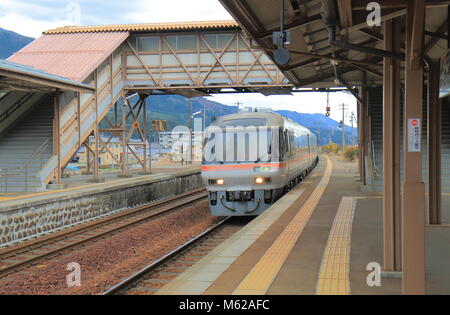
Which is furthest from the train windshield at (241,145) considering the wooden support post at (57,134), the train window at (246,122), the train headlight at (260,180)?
the wooden support post at (57,134)

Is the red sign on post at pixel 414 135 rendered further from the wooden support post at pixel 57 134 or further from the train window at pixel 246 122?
the wooden support post at pixel 57 134

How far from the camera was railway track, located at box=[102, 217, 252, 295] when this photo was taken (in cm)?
733

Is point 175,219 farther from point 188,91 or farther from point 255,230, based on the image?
point 188,91

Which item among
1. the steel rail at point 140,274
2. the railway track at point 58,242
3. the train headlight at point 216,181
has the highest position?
the train headlight at point 216,181

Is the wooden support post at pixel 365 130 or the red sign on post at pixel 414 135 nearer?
the red sign on post at pixel 414 135

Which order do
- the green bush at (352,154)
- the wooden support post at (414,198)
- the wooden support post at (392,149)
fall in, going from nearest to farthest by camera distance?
the wooden support post at (414,198) < the wooden support post at (392,149) < the green bush at (352,154)

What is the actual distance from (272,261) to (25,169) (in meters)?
12.5

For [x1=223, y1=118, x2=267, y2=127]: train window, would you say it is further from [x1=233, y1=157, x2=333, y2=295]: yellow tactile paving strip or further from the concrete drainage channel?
the concrete drainage channel

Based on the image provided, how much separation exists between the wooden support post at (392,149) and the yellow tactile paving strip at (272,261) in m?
1.54

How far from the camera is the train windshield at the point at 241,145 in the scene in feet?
44.0

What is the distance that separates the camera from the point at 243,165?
43.3 feet

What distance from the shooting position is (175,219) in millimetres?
15211

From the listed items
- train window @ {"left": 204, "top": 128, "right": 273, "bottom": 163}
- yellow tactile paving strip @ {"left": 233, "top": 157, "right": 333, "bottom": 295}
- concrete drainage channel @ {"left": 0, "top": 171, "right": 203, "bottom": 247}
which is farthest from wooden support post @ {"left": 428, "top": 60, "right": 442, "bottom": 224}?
concrete drainage channel @ {"left": 0, "top": 171, "right": 203, "bottom": 247}

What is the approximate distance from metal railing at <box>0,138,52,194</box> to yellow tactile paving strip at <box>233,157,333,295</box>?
9610 millimetres
